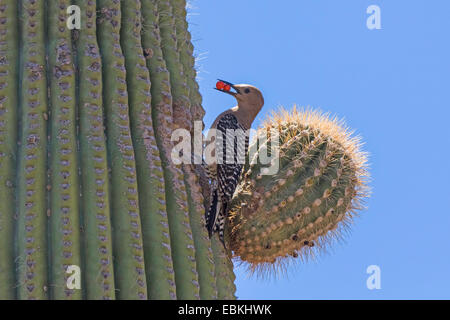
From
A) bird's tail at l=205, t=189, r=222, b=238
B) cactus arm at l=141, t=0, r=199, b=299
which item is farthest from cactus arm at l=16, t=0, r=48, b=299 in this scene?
bird's tail at l=205, t=189, r=222, b=238

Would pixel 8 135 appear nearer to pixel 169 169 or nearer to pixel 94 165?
pixel 94 165

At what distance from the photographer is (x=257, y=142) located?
5.21 meters

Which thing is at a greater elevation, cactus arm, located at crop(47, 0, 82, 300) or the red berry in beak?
the red berry in beak

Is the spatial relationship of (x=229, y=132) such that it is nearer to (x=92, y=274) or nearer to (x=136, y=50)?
(x=136, y=50)

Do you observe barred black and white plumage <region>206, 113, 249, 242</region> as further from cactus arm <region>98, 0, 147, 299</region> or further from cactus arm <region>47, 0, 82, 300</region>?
cactus arm <region>47, 0, 82, 300</region>

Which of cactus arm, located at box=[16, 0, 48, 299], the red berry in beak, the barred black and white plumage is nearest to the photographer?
cactus arm, located at box=[16, 0, 48, 299]

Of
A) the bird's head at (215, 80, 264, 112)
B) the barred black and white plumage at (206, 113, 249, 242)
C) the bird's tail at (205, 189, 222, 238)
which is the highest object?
the bird's head at (215, 80, 264, 112)

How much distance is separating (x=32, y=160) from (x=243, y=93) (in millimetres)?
3322

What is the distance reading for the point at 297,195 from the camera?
4.93 m

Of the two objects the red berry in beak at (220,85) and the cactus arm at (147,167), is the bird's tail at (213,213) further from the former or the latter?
the red berry in beak at (220,85)

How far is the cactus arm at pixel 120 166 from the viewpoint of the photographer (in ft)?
12.8

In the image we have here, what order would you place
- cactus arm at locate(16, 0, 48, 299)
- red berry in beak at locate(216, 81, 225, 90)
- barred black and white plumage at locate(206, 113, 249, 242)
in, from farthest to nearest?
red berry in beak at locate(216, 81, 225, 90) < barred black and white plumage at locate(206, 113, 249, 242) < cactus arm at locate(16, 0, 48, 299)

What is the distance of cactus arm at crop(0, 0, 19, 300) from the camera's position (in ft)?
A: 12.2

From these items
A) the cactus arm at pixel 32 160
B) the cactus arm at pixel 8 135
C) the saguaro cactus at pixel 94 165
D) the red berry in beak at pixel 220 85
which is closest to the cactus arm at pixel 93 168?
the saguaro cactus at pixel 94 165
